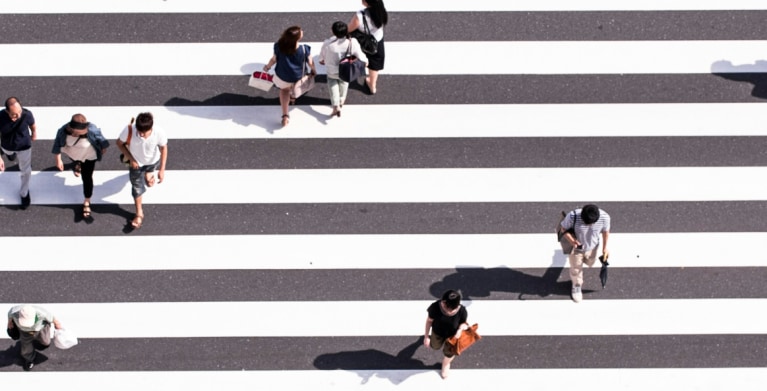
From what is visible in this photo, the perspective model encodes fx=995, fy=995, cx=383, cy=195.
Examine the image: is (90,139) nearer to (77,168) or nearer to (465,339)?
(77,168)

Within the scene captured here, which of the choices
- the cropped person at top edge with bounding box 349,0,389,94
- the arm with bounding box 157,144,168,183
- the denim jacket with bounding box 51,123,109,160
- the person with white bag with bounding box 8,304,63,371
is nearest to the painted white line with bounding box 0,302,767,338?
the person with white bag with bounding box 8,304,63,371

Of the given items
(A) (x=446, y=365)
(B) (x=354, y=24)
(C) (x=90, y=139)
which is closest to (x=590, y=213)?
(A) (x=446, y=365)

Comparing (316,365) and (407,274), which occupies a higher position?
(407,274)

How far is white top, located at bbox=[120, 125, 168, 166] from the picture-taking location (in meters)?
10.4

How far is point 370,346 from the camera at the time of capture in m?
11.1

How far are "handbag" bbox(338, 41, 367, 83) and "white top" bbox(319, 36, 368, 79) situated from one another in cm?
4

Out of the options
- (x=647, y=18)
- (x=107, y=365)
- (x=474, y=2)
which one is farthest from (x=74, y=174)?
(x=647, y=18)

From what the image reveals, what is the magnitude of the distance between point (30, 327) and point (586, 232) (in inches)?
228

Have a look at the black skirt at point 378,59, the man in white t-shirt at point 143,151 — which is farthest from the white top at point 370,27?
the man in white t-shirt at point 143,151

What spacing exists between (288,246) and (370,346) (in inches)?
58.3

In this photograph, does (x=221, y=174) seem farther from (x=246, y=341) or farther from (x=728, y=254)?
(x=728, y=254)

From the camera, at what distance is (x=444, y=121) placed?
466 inches

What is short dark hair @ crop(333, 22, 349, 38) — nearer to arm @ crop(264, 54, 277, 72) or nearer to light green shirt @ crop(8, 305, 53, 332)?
arm @ crop(264, 54, 277, 72)

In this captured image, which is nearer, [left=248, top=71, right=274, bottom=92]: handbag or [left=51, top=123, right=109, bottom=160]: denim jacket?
[left=51, top=123, right=109, bottom=160]: denim jacket
